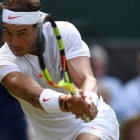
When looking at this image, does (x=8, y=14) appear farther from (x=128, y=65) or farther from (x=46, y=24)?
(x=128, y=65)

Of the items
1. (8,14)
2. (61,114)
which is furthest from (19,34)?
(61,114)

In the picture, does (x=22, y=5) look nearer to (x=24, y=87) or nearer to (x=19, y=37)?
(x=19, y=37)

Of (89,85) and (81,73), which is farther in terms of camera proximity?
(81,73)

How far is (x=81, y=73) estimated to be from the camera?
4.93 meters

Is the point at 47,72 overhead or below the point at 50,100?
overhead

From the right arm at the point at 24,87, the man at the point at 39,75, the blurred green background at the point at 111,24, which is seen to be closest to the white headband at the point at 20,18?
the man at the point at 39,75

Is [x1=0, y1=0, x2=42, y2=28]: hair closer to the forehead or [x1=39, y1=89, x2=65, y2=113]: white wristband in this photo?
the forehead

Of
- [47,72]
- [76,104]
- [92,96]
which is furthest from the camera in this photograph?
[92,96]

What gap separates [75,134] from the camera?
5113mm

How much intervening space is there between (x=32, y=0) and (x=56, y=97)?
0.97m

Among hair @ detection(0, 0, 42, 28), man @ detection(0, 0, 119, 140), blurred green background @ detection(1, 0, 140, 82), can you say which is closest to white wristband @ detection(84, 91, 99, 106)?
man @ detection(0, 0, 119, 140)

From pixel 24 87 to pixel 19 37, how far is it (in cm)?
44

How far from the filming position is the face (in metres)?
4.69

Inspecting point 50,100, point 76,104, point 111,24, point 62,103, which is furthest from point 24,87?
point 111,24
